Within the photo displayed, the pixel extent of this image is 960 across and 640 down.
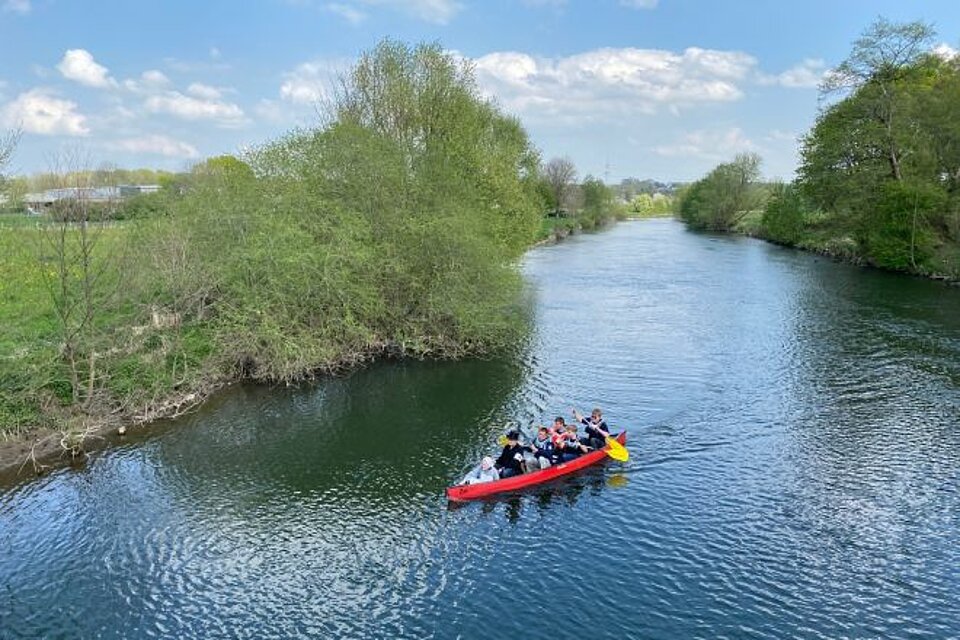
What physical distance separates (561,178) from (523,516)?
371ft

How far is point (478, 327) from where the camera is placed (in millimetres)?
31609

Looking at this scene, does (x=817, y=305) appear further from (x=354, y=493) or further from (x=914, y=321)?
(x=354, y=493)

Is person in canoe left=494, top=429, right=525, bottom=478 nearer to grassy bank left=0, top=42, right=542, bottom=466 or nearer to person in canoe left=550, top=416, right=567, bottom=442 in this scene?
person in canoe left=550, top=416, right=567, bottom=442

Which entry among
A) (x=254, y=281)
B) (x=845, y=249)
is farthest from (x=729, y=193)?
(x=254, y=281)

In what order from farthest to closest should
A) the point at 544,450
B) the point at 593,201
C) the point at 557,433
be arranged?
the point at 593,201, the point at 557,433, the point at 544,450

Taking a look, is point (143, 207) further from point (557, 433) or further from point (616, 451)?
point (616, 451)

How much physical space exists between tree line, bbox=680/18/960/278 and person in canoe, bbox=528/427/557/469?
43.7 metres

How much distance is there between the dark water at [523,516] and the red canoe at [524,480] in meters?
0.41

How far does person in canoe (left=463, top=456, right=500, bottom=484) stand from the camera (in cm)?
1824

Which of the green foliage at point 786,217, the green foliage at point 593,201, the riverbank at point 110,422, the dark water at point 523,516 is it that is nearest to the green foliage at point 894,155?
the green foliage at point 786,217

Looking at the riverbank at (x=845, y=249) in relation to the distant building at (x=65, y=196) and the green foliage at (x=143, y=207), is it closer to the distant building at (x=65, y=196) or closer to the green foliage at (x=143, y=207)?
the green foliage at (x=143, y=207)

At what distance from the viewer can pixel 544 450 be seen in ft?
64.0

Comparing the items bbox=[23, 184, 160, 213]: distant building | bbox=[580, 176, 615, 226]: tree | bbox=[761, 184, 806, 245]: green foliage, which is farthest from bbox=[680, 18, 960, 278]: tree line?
bbox=[580, 176, 615, 226]: tree

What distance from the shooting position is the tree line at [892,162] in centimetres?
5166
